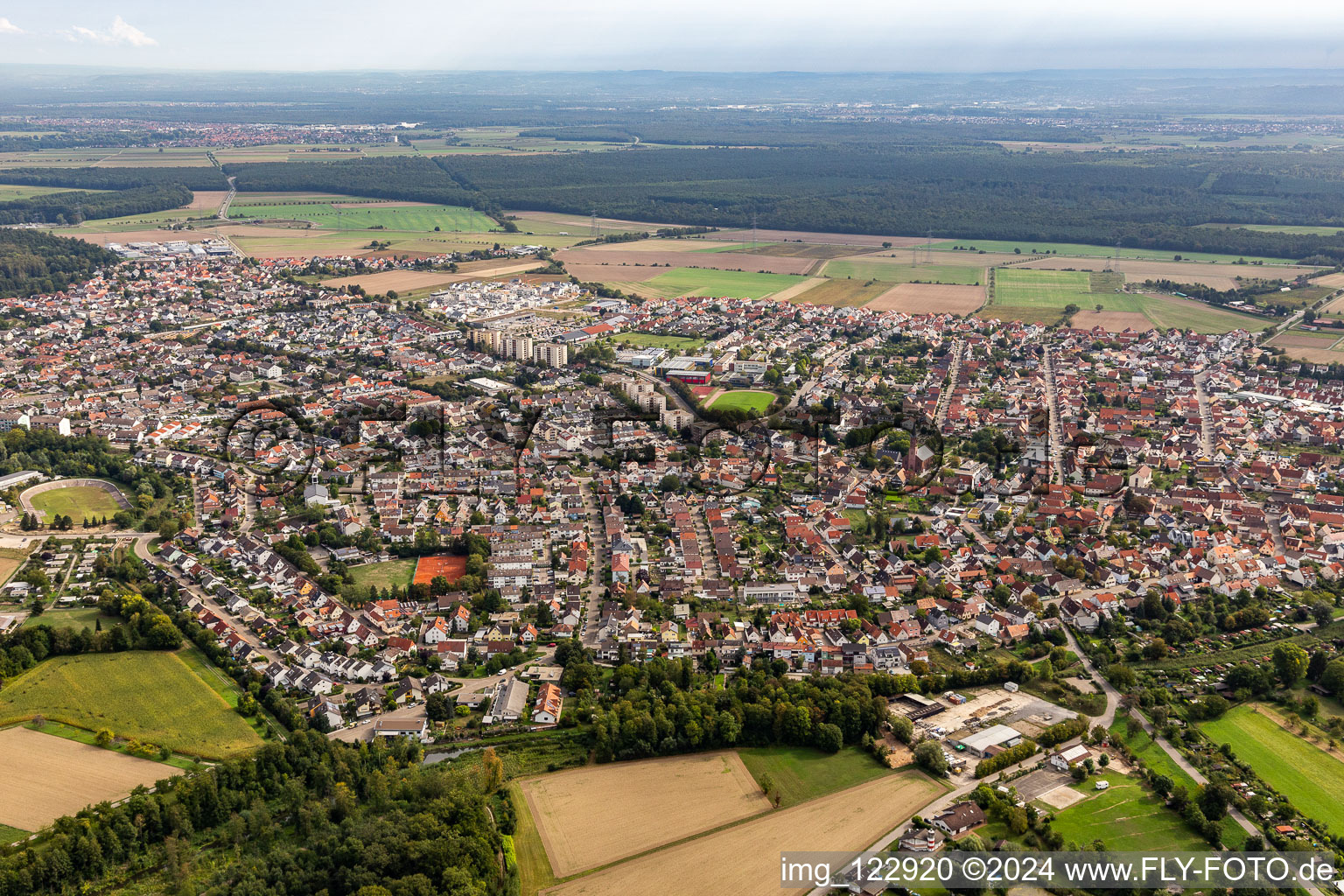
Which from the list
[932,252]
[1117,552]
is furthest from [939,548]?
[932,252]

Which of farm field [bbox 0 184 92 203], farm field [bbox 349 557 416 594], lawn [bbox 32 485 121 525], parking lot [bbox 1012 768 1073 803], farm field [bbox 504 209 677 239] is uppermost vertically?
farm field [bbox 0 184 92 203]

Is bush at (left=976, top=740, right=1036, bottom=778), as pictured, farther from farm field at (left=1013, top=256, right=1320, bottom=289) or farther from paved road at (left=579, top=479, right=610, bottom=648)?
farm field at (left=1013, top=256, right=1320, bottom=289)

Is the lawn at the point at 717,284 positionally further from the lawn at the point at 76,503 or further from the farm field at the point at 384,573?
the farm field at the point at 384,573

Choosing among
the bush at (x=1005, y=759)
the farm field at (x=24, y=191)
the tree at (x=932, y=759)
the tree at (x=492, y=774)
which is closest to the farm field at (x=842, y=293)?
the bush at (x=1005, y=759)

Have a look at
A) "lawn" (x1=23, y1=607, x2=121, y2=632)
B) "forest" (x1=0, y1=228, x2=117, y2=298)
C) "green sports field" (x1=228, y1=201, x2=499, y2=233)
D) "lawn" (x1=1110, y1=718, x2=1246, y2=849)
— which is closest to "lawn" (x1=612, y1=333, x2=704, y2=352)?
"lawn" (x1=23, y1=607, x2=121, y2=632)

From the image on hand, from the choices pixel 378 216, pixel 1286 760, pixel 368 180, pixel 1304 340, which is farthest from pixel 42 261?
pixel 1304 340

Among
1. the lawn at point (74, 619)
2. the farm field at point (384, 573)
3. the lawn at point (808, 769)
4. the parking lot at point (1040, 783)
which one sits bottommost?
the lawn at point (808, 769)

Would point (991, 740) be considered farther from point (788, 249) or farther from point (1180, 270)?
point (788, 249)
